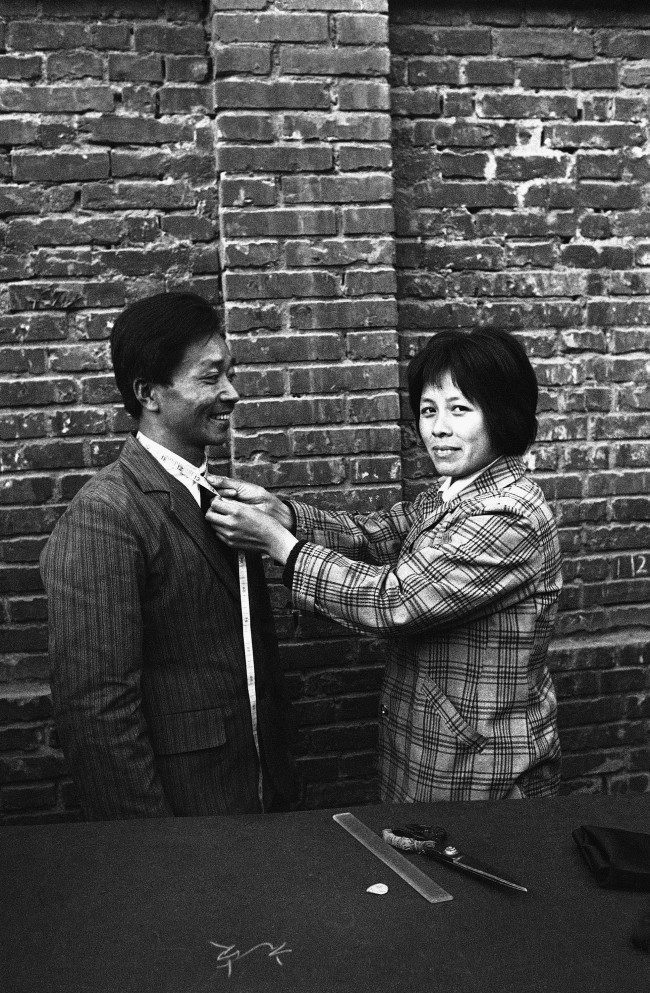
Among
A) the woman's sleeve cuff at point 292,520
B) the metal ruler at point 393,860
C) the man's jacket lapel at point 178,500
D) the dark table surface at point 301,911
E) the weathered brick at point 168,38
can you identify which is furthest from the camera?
the weathered brick at point 168,38

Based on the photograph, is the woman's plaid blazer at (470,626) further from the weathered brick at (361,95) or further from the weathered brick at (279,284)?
the weathered brick at (361,95)

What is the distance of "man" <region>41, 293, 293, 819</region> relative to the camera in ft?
7.07

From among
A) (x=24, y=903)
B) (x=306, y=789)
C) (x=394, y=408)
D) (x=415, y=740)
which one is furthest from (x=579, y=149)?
(x=24, y=903)

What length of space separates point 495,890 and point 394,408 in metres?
1.83

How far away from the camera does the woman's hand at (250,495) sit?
2518mm

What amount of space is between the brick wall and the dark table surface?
4.53ft

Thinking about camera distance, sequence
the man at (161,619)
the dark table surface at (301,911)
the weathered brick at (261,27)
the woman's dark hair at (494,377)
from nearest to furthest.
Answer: the dark table surface at (301,911) → the man at (161,619) → the woman's dark hair at (494,377) → the weathered brick at (261,27)

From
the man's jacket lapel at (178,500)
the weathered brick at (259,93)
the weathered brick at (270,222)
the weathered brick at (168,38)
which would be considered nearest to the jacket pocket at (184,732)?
the man's jacket lapel at (178,500)

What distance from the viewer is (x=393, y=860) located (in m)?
1.67

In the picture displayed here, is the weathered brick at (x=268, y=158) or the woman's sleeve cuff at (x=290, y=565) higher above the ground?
the weathered brick at (x=268, y=158)

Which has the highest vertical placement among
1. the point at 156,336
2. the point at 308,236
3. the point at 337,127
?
the point at 337,127

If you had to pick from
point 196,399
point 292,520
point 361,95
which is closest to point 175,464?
point 196,399

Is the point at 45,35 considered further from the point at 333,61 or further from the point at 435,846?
the point at 435,846

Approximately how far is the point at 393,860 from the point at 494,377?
132 centimetres
